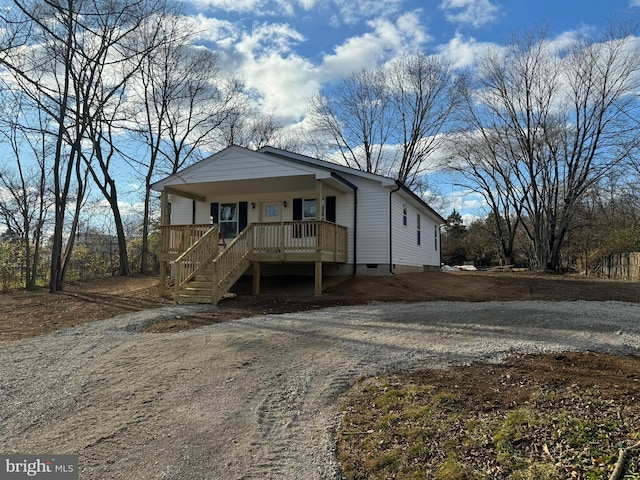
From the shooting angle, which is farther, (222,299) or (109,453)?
(222,299)

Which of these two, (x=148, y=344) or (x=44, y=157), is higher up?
(x=44, y=157)

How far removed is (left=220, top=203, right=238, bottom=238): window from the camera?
16.5 m

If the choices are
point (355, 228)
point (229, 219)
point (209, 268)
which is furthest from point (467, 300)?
point (229, 219)

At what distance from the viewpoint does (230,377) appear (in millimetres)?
4918

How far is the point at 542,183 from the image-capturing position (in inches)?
1058

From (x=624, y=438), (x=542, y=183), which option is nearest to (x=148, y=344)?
(x=624, y=438)

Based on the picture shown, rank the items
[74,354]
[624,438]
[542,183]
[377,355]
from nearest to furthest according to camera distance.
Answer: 1. [624,438]
2. [377,355]
3. [74,354]
4. [542,183]

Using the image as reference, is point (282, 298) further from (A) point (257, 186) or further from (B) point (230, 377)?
(B) point (230, 377)

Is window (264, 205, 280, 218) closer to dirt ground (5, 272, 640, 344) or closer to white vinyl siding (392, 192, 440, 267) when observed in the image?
dirt ground (5, 272, 640, 344)

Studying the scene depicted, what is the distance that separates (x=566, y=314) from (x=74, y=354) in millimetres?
8755

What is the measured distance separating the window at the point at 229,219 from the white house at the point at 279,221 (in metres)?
0.04

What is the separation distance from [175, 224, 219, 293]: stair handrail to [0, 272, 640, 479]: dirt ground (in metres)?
0.99

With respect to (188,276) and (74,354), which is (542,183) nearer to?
(188,276)

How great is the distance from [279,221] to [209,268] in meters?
3.27
